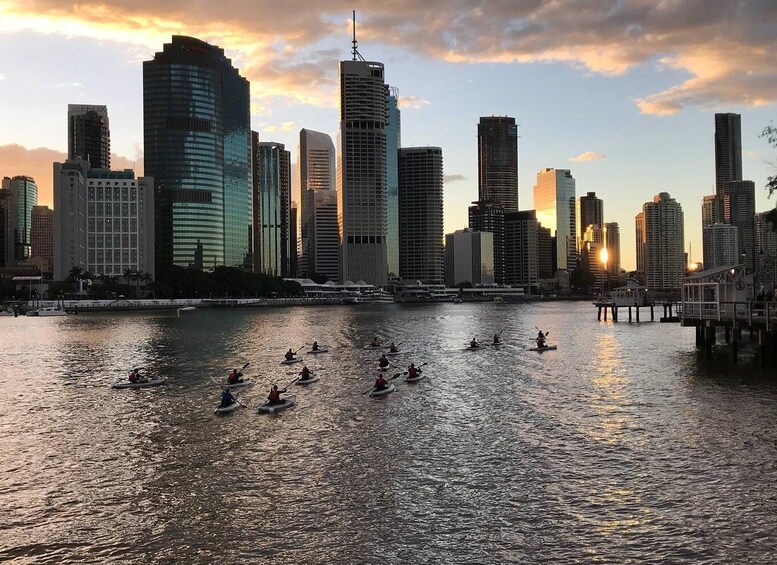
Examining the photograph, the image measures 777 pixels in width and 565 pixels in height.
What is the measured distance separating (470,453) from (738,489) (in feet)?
40.0

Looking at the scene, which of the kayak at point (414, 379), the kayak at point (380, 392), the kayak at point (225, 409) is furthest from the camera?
the kayak at point (414, 379)

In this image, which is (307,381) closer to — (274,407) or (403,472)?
(274,407)

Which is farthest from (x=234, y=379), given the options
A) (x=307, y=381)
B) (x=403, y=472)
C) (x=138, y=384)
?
(x=403, y=472)

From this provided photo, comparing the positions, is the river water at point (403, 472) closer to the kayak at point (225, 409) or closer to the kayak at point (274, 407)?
the kayak at point (274, 407)

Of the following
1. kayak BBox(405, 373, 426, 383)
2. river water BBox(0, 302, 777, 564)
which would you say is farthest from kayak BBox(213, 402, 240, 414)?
kayak BBox(405, 373, 426, 383)

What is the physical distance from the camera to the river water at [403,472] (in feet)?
77.0

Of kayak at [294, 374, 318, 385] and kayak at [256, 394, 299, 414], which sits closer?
kayak at [256, 394, 299, 414]

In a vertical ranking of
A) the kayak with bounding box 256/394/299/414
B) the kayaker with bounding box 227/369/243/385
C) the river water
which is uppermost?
the kayaker with bounding box 227/369/243/385

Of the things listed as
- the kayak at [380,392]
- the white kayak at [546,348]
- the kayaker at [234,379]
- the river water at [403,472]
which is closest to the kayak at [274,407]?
the river water at [403,472]

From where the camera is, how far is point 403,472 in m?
31.6

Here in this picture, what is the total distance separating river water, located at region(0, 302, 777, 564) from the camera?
77.0 feet

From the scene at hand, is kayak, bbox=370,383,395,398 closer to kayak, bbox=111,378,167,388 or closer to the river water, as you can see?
the river water

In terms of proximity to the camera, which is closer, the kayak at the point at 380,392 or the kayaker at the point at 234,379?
the kayak at the point at 380,392

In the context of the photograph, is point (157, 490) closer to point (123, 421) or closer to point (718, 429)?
point (123, 421)
